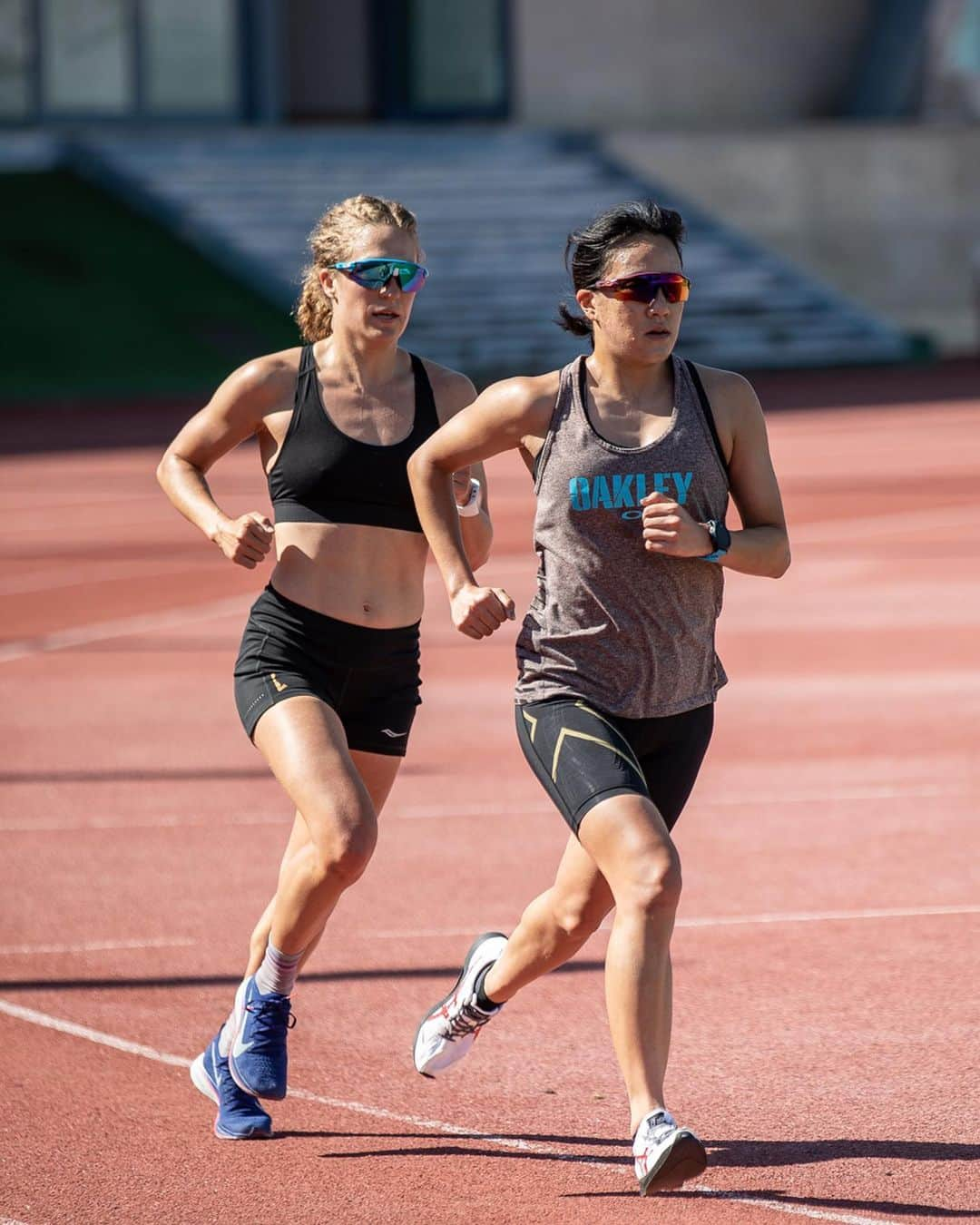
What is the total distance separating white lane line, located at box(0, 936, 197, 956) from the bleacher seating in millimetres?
26495

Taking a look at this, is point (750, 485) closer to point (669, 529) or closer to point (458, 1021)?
point (669, 529)

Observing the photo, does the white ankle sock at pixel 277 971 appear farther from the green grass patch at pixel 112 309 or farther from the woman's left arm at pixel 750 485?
the green grass patch at pixel 112 309

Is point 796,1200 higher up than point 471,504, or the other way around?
point 471,504

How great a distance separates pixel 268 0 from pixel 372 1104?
40263mm

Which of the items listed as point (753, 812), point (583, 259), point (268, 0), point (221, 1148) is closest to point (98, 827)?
point (753, 812)

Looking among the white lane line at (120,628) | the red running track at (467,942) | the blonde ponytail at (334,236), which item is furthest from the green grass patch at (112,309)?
the blonde ponytail at (334,236)

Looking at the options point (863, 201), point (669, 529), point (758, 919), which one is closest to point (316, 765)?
point (669, 529)

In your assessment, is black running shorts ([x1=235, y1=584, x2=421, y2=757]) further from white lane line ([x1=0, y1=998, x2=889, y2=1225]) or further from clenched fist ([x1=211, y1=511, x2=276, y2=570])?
white lane line ([x1=0, y1=998, x2=889, y2=1225])

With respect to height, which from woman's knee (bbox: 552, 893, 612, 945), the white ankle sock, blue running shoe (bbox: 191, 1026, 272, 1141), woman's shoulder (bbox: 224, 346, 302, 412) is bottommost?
blue running shoe (bbox: 191, 1026, 272, 1141)

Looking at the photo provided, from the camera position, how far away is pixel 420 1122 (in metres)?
5.60

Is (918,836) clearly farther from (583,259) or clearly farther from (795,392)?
(795,392)

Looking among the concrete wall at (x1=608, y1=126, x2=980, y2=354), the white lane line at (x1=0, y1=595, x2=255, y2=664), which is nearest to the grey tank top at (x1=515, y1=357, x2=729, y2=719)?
the white lane line at (x1=0, y1=595, x2=255, y2=664)

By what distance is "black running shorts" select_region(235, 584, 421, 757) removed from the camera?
5.63m

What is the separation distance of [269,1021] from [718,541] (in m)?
1.69
